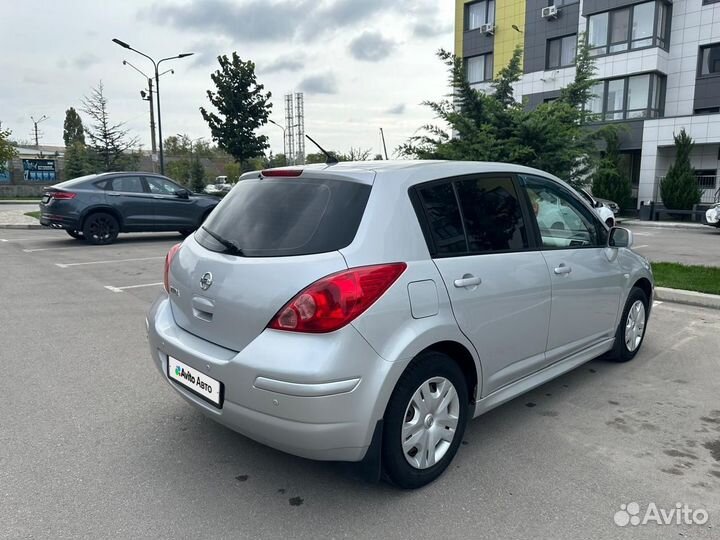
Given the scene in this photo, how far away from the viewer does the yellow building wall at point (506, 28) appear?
3136 centimetres

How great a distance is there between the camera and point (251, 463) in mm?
3127

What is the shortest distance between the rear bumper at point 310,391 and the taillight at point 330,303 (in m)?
0.05

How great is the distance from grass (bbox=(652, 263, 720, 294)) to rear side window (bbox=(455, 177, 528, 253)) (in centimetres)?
517

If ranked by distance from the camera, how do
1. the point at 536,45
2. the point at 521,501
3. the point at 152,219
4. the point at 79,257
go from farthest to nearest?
the point at 536,45, the point at 152,219, the point at 79,257, the point at 521,501

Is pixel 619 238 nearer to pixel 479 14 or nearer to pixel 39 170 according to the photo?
pixel 479 14

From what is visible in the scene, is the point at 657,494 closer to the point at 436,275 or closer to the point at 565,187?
the point at 436,275

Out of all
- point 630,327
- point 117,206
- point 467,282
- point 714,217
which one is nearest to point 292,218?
point 467,282

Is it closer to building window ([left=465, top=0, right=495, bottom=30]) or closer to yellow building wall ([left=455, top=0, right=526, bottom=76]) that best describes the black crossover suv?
yellow building wall ([left=455, top=0, right=526, bottom=76])

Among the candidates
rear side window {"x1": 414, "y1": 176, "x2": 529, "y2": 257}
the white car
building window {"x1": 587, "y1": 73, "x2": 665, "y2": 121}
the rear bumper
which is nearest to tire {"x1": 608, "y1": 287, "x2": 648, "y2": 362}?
rear side window {"x1": 414, "y1": 176, "x2": 529, "y2": 257}

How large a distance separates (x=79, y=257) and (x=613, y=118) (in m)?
25.7

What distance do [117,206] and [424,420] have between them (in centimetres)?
1167

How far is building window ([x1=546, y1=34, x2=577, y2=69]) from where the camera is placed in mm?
29719

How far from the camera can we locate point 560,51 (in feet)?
99.3

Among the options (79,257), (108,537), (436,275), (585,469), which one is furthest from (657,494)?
(79,257)
